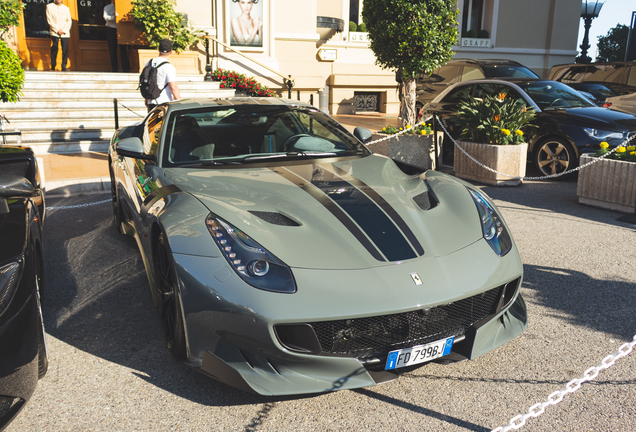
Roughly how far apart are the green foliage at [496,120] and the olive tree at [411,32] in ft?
3.64

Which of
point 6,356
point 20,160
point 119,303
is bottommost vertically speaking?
point 119,303

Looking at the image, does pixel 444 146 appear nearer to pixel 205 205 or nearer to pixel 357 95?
pixel 205 205

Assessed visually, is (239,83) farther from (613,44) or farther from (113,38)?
(613,44)

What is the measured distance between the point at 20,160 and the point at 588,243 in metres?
5.10

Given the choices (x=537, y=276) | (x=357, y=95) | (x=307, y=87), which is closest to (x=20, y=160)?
(x=537, y=276)

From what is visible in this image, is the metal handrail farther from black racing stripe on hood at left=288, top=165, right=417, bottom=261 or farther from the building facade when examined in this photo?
black racing stripe on hood at left=288, top=165, right=417, bottom=261

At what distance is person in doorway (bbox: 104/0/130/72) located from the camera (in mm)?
13562

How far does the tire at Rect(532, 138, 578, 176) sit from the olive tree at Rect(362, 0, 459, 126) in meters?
2.12

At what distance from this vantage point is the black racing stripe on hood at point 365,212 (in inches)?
110

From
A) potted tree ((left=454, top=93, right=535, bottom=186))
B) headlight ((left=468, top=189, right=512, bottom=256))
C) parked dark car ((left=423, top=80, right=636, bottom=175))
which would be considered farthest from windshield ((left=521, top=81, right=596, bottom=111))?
headlight ((left=468, top=189, right=512, bottom=256))

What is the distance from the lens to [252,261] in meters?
2.66

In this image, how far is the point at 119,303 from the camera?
153 inches

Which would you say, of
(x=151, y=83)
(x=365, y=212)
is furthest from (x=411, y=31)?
(x=365, y=212)

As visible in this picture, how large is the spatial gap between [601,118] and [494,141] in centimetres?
180
